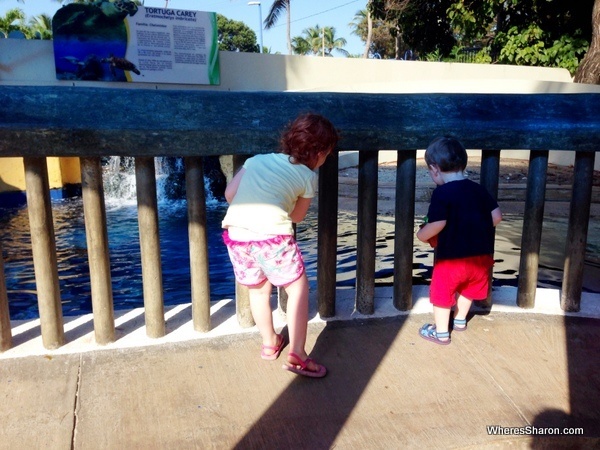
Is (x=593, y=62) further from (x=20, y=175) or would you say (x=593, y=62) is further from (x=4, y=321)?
(x=4, y=321)

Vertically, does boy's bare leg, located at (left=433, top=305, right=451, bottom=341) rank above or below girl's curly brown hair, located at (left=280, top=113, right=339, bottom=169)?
below

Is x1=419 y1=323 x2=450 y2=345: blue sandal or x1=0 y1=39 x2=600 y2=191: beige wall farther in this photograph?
x1=0 y1=39 x2=600 y2=191: beige wall

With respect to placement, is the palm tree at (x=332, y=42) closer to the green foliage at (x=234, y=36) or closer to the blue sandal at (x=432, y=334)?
the green foliage at (x=234, y=36)

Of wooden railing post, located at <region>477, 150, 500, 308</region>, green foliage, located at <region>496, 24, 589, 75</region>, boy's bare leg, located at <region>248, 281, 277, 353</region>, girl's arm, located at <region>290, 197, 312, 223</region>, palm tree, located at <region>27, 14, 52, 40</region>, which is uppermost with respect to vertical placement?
palm tree, located at <region>27, 14, 52, 40</region>

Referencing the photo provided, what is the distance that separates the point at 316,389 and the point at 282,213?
72 cm

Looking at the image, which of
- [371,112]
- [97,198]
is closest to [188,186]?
[97,198]

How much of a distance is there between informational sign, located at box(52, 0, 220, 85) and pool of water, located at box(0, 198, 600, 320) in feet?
32.0

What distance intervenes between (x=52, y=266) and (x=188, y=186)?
2.26ft

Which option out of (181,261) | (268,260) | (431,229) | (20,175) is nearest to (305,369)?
(268,260)

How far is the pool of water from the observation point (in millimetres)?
4789

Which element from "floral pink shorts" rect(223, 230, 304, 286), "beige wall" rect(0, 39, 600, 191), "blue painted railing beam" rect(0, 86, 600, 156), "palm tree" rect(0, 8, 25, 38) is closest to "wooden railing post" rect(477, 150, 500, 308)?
"blue painted railing beam" rect(0, 86, 600, 156)

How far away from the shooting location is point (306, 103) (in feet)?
8.43

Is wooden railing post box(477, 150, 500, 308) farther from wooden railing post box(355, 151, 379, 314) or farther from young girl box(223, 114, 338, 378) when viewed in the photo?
young girl box(223, 114, 338, 378)

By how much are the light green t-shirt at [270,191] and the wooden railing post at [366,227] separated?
1.81 feet
